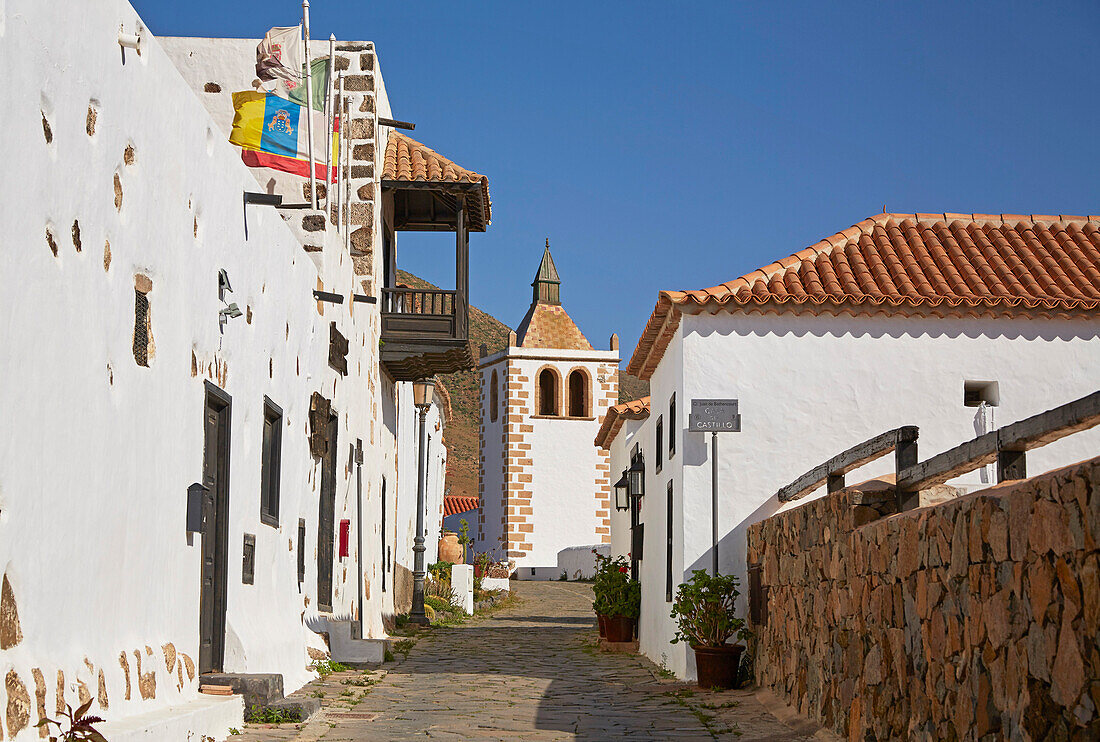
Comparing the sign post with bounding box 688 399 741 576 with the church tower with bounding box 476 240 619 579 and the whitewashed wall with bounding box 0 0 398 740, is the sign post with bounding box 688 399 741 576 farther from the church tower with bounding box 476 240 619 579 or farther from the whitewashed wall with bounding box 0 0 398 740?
the church tower with bounding box 476 240 619 579

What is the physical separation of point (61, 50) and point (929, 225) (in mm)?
11011

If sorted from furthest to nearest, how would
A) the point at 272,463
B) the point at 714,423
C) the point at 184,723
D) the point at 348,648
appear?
1. the point at 348,648
2. the point at 714,423
3. the point at 272,463
4. the point at 184,723

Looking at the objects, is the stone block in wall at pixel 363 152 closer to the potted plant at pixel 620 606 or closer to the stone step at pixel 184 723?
the potted plant at pixel 620 606

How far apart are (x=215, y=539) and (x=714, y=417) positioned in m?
5.18

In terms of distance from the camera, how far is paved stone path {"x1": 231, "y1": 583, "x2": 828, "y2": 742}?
855cm

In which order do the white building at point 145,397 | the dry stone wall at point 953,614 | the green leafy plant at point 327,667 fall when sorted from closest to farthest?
the dry stone wall at point 953,614 < the white building at point 145,397 < the green leafy plant at point 327,667

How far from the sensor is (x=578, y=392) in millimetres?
44438

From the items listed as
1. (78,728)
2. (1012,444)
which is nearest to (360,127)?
(1012,444)

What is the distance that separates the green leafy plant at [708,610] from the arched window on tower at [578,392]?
3240 centimetres

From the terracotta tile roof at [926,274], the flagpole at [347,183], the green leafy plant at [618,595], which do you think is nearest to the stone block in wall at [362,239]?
the flagpole at [347,183]

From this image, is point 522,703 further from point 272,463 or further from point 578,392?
point 578,392

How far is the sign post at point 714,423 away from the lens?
11.9 metres

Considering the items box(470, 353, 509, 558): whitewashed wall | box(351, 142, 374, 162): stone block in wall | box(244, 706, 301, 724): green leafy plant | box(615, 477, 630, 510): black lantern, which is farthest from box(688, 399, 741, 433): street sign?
A: box(470, 353, 509, 558): whitewashed wall

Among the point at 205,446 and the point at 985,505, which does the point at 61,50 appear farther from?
the point at 985,505
